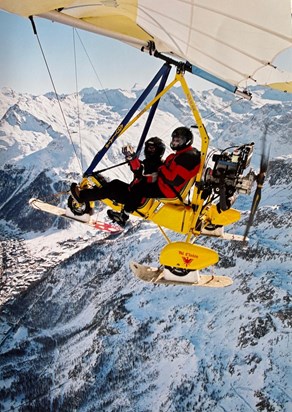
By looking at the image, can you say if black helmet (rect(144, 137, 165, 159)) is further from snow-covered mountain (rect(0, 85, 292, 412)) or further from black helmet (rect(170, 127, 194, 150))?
snow-covered mountain (rect(0, 85, 292, 412))

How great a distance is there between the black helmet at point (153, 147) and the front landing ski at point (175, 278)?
2.89m

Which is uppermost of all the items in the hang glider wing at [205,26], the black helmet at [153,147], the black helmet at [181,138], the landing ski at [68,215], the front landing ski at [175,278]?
the hang glider wing at [205,26]

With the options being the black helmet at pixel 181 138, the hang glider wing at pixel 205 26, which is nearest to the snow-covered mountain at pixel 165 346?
the black helmet at pixel 181 138

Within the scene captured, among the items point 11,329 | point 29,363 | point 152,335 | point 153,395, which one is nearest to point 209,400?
point 153,395

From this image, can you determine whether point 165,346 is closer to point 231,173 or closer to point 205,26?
point 231,173

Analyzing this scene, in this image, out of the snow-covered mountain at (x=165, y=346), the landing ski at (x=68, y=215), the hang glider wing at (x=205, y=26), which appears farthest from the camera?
the snow-covered mountain at (x=165, y=346)

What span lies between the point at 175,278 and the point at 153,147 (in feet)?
10.7

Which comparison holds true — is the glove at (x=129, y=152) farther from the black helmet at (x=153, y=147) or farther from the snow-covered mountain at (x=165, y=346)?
the snow-covered mountain at (x=165, y=346)

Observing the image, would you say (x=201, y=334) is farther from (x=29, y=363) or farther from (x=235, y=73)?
(x=235, y=73)

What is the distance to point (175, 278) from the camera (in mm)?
11047

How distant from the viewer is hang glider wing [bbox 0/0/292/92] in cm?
611

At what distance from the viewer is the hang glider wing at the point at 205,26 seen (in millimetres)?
6107

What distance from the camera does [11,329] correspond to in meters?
187

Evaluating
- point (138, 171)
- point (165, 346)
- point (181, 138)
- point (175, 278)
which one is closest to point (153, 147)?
point (138, 171)
